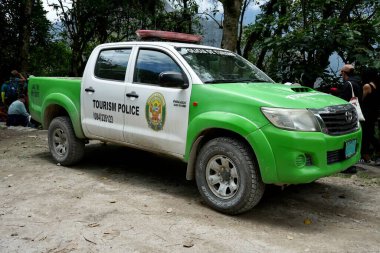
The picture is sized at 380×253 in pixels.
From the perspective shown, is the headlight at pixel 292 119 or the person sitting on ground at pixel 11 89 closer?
the headlight at pixel 292 119

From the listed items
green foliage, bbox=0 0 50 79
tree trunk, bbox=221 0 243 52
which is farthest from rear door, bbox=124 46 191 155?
green foliage, bbox=0 0 50 79

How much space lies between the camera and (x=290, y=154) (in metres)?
3.85

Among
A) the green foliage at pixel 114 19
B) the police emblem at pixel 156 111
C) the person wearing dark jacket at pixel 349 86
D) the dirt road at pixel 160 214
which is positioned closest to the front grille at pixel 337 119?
the dirt road at pixel 160 214

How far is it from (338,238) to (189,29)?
1356cm

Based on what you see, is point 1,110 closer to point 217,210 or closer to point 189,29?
point 189,29

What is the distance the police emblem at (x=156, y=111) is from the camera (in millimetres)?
4809

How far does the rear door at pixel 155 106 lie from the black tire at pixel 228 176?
1.32ft

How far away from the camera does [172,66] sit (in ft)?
16.1

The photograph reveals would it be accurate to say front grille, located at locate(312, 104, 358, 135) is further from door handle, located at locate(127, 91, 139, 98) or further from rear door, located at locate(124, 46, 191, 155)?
door handle, located at locate(127, 91, 139, 98)

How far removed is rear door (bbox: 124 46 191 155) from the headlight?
1.06 meters

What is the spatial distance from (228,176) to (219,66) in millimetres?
1511

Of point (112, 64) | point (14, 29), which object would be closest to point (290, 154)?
point (112, 64)

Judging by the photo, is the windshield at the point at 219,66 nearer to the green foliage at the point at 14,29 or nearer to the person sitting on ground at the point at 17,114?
the person sitting on ground at the point at 17,114

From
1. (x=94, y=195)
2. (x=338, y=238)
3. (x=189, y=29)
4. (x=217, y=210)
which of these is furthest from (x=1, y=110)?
(x=338, y=238)
